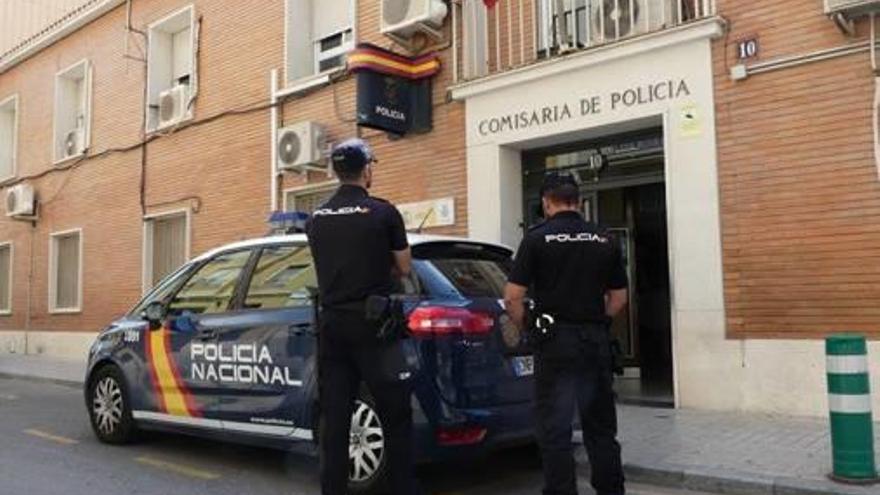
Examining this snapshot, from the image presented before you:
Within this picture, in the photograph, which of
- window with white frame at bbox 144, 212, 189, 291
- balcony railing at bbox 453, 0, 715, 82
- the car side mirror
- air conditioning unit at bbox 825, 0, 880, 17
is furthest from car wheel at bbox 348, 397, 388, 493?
window with white frame at bbox 144, 212, 189, 291

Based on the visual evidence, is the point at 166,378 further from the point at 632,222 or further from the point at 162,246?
the point at 162,246

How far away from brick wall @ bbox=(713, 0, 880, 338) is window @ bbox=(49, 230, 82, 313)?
13693 millimetres

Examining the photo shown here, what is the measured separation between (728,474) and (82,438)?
219 inches

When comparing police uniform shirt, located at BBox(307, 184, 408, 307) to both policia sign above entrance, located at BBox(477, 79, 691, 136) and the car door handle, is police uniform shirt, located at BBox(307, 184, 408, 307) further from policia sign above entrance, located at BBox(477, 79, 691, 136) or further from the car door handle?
policia sign above entrance, located at BBox(477, 79, 691, 136)

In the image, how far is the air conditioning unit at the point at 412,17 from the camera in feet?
35.1

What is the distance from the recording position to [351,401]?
15.4 feet

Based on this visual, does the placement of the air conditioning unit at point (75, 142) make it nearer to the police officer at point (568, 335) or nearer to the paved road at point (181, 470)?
the paved road at point (181, 470)

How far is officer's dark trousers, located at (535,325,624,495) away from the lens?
16.3ft

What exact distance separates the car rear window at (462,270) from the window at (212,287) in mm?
1581

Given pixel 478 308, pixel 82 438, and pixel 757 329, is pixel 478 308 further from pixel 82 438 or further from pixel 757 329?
pixel 82 438

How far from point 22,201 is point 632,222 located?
45.9 ft

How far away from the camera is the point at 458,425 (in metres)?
5.51

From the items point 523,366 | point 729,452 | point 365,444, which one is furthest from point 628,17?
point 365,444

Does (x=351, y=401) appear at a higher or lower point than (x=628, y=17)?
lower
